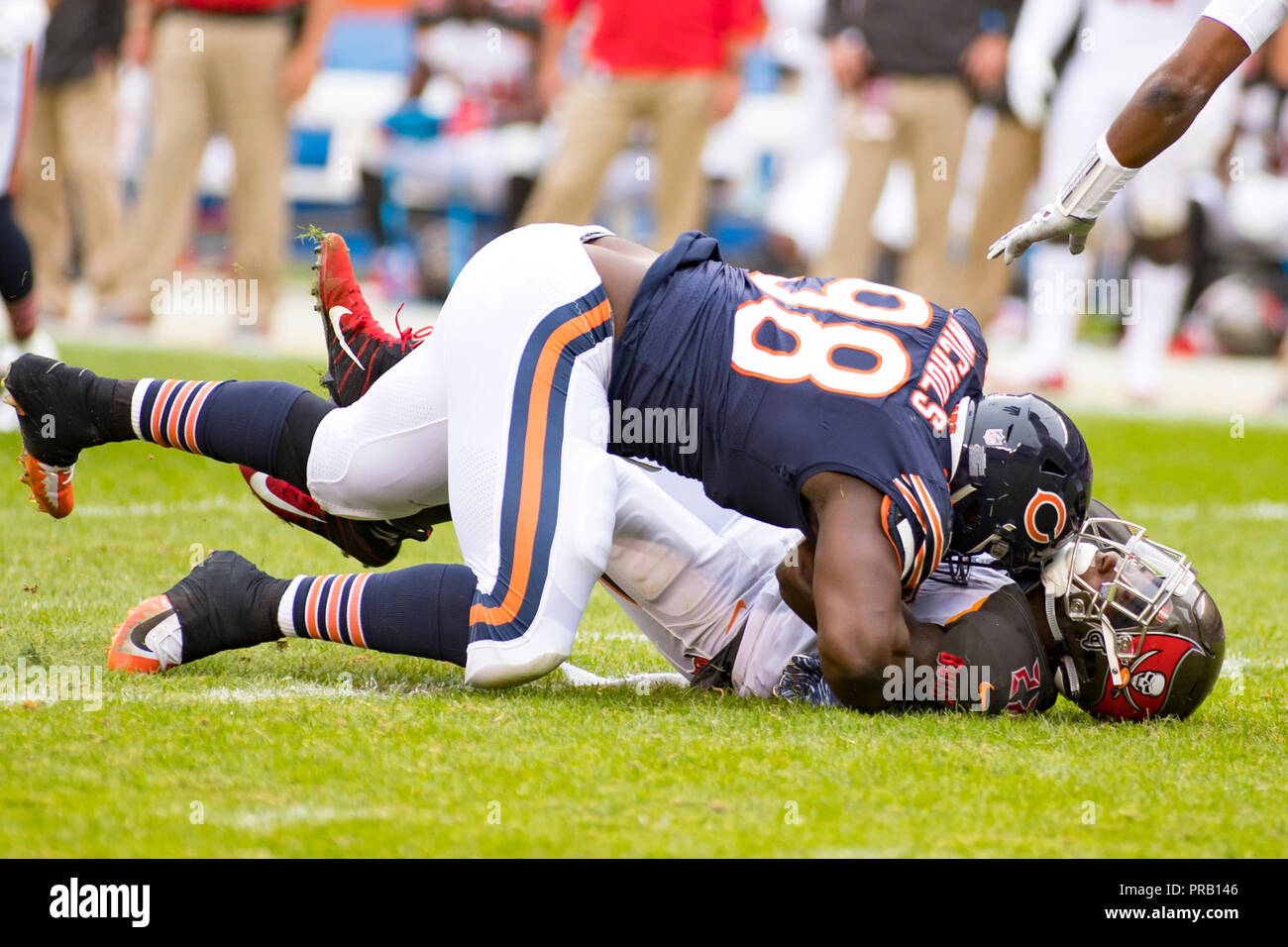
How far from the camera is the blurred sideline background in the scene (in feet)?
30.1

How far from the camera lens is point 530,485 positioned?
3.36m

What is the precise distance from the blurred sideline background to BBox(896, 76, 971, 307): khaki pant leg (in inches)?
0.6

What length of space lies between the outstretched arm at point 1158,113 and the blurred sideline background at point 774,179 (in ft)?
12.1

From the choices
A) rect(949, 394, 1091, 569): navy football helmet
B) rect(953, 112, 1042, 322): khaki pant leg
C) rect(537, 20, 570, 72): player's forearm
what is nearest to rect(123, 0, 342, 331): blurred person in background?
rect(537, 20, 570, 72): player's forearm

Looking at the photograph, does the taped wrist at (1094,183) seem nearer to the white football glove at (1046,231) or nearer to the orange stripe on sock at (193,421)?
the white football glove at (1046,231)

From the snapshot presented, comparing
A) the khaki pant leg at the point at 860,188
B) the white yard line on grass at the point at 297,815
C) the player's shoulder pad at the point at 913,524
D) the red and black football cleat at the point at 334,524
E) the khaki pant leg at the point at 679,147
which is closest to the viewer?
the white yard line on grass at the point at 297,815

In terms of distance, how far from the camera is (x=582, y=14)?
→ 47.0 feet

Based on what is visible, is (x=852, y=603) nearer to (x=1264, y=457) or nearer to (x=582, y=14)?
(x=1264, y=457)

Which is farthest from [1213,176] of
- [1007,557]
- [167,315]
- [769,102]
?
[1007,557]

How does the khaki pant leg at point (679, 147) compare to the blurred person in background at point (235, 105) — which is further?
the khaki pant leg at point (679, 147)

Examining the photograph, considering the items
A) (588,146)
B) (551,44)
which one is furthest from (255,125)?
(551,44)

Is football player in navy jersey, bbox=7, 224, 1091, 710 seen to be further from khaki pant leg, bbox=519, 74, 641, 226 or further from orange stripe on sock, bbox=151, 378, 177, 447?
khaki pant leg, bbox=519, 74, 641, 226

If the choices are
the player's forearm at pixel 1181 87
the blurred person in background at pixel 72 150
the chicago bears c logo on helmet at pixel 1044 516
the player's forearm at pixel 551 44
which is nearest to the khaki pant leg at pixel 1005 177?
the player's forearm at pixel 551 44

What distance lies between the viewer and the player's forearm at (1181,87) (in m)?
3.29
